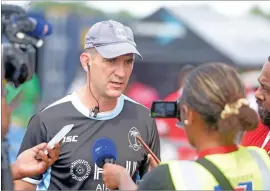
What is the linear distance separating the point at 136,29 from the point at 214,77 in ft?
48.6

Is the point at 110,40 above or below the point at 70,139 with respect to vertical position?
above

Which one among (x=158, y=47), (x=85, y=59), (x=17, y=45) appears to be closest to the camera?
(x=17, y=45)

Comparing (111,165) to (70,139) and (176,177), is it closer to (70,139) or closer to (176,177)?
(176,177)

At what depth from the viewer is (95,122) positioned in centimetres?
473

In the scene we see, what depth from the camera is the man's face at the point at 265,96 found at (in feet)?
16.1

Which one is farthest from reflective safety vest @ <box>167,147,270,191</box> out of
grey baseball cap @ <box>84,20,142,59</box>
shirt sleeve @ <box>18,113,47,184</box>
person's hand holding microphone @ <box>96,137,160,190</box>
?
shirt sleeve @ <box>18,113,47,184</box>

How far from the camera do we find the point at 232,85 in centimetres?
348

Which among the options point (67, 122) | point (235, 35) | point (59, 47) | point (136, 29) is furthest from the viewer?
point (235, 35)

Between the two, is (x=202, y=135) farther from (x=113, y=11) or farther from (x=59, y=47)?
(x=113, y=11)

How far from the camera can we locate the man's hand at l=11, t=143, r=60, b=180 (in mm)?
3842

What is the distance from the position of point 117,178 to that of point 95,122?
40.5 inches

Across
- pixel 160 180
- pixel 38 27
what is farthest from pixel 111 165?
pixel 38 27

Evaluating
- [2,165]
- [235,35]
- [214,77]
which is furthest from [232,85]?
[235,35]

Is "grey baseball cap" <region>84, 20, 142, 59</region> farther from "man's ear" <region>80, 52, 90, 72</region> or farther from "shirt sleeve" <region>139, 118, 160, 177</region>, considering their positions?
"shirt sleeve" <region>139, 118, 160, 177</region>
